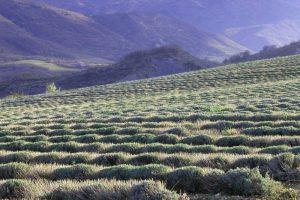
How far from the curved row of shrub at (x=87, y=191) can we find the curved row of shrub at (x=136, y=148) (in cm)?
405

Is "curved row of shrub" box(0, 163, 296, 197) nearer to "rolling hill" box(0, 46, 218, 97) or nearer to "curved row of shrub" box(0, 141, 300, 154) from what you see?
"curved row of shrub" box(0, 141, 300, 154)

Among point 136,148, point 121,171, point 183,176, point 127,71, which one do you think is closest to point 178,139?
point 136,148

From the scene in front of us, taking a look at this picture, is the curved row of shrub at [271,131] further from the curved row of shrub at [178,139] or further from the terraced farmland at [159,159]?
the curved row of shrub at [178,139]

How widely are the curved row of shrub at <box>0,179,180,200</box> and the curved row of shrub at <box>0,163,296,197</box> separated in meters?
0.73

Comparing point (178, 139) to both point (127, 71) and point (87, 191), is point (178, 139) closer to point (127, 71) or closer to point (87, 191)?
point (87, 191)

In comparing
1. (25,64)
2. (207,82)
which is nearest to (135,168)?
(207,82)

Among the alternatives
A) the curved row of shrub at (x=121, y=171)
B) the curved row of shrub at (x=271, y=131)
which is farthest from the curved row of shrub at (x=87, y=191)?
the curved row of shrub at (x=271, y=131)

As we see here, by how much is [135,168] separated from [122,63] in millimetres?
121952

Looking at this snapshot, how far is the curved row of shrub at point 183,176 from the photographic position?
6.48m

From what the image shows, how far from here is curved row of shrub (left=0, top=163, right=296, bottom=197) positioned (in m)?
6.48

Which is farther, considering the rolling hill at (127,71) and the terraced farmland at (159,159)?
the rolling hill at (127,71)

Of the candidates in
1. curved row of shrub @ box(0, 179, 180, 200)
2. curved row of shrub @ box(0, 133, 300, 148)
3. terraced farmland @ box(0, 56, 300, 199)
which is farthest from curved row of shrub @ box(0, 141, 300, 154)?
curved row of shrub @ box(0, 179, 180, 200)

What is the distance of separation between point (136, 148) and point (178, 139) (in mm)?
1674

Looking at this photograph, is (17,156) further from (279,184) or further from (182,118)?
(182,118)
